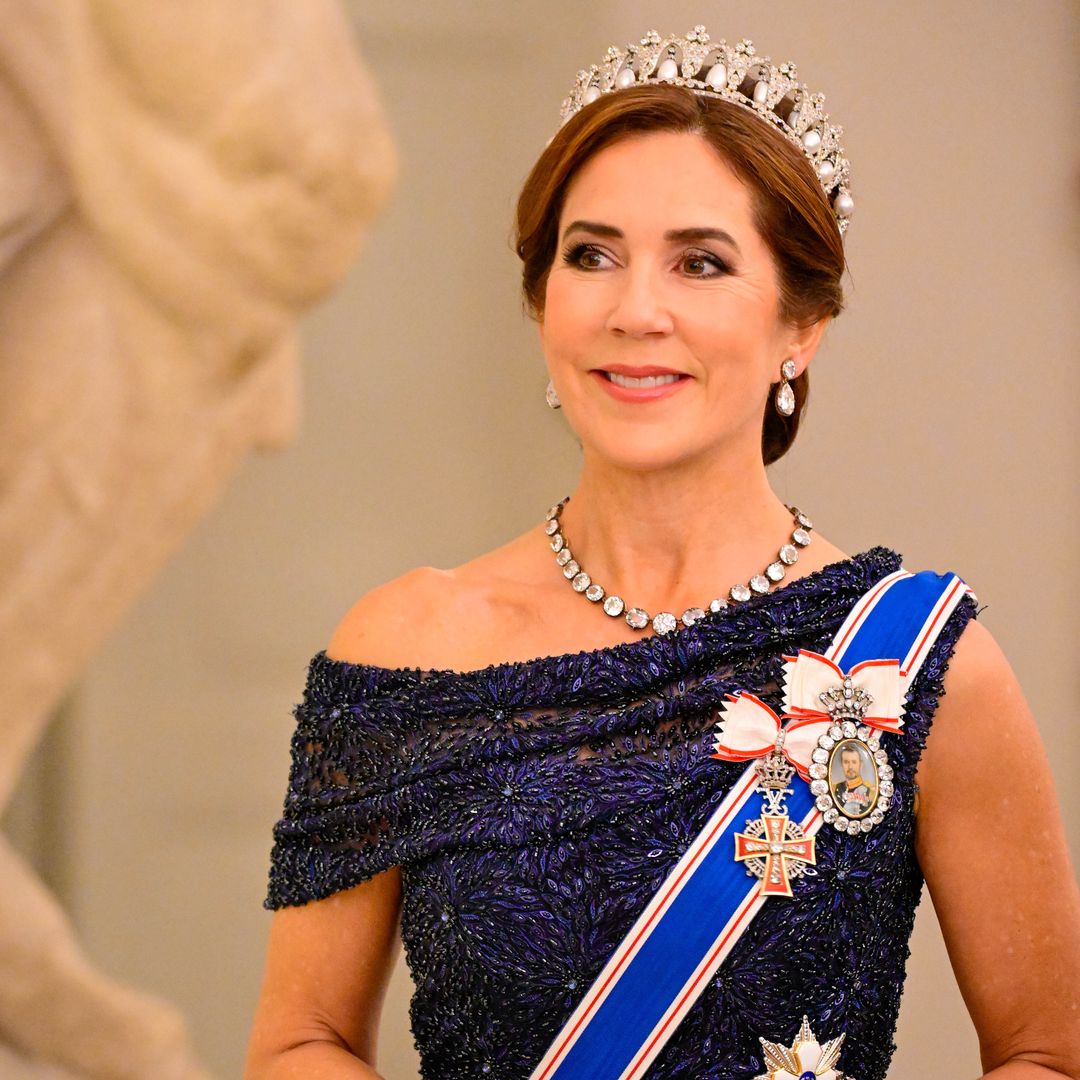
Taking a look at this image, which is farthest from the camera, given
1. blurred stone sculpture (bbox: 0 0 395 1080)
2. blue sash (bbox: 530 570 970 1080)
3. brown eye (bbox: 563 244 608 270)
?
brown eye (bbox: 563 244 608 270)

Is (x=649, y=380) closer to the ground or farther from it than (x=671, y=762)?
farther from it

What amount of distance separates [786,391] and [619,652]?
308mm

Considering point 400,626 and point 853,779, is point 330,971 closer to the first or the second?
point 400,626

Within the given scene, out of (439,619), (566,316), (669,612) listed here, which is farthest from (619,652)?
(566,316)

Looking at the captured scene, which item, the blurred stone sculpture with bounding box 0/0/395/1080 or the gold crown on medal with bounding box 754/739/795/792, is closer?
the blurred stone sculpture with bounding box 0/0/395/1080

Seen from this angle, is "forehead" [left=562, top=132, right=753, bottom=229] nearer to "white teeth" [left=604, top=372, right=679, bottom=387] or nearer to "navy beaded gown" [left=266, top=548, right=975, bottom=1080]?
"white teeth" [left=604, top=372, right=679, bottom=387]

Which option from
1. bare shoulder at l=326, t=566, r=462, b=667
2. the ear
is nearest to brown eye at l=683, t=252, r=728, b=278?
the ear

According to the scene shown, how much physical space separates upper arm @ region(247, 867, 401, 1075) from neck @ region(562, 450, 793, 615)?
13.7 inches

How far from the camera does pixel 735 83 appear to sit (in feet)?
4.79

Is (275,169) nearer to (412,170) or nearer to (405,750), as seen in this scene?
(412,170)

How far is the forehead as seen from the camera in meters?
1.34

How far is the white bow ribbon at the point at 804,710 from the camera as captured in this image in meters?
1.30

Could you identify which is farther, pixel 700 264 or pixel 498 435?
pixel 498 435

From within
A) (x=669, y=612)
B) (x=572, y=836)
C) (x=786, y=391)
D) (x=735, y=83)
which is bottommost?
(x=572, y=836)
